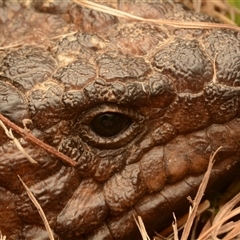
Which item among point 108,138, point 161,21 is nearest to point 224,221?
point 108,138

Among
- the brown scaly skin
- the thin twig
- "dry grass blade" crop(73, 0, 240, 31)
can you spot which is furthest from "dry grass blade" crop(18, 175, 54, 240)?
"dry grass blade" crop(73, 0, 240, 31)

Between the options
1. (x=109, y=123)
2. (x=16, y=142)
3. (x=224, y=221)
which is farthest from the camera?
(x=224, y=221)

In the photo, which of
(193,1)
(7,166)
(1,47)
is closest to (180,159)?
(7,166)

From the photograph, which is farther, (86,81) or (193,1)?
(193,1)

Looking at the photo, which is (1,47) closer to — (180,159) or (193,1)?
(180,159)

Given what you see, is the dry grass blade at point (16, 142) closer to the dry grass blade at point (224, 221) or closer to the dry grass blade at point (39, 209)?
the dry grass blade at point (39, 209)

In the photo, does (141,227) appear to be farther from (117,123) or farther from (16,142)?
(16,142)
